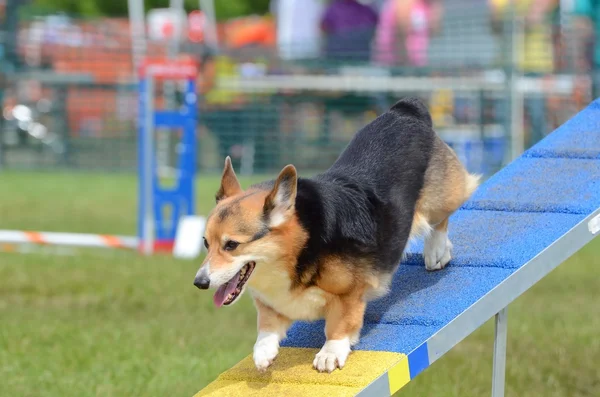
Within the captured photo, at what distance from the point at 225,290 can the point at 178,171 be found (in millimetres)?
5579

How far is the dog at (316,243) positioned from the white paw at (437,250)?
25 cm

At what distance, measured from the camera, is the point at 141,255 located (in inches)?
328

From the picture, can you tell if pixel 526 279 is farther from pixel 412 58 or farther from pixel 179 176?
pixel 412 58

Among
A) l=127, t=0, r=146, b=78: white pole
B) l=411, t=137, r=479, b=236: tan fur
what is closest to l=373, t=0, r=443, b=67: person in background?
l=127, t=0, r=146, b=78: white pole

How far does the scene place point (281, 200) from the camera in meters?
3.27

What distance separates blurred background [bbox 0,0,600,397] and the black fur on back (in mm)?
1159

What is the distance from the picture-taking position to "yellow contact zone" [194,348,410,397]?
321cm

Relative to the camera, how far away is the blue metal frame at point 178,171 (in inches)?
340

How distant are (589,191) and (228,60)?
1072 centimetres

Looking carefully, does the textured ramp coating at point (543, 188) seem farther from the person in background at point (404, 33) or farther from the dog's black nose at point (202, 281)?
the person in background at point (404, 33)

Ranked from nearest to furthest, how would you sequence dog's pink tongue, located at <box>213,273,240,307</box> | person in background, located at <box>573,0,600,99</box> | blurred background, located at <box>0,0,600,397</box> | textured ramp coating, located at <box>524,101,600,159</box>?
1. dog's pink tongue, located at <box>213,273,240,307</box>
2. textured ramp coating, located at <box>524,101,600,159</box>
3. blurred background, located at <box>0,0,600,397</box>
4. person in background, located at <box>573,0,600,99</box>

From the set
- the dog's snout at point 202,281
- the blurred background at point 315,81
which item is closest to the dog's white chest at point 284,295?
the dog's snout at point 202,281

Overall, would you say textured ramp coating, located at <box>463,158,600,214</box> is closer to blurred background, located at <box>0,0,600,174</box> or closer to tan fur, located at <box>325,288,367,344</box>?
tan fur, located at <box>325,288,367,344</box>

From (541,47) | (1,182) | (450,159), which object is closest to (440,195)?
(450,159)
